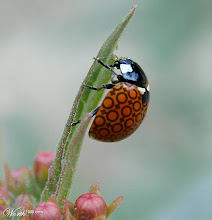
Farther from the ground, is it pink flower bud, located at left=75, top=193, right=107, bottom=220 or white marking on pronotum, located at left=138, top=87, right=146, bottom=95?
white marking on pronotum, located at left=138, top=87, right=146, bottom=95

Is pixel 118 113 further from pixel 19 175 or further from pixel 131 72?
pixel 19 175

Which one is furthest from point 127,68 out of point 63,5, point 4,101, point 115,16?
point 63,5

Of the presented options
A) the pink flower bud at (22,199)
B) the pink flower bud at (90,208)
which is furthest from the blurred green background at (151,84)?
the pink flower bud at (90,208)

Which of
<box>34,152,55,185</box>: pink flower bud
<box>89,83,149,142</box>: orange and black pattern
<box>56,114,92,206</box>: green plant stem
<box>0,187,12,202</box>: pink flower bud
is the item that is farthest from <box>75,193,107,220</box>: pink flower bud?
<box>34,152,55,185</box>: pink flower bud

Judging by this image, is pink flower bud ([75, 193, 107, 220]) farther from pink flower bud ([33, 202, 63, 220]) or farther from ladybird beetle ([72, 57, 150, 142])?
ladybird beetle ([72, 57, 150, 142])

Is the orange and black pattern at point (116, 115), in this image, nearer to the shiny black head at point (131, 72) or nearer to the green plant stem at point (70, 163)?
the shiny black head at point (131, 72)

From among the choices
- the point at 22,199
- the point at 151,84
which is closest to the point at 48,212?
the point at 22,199
